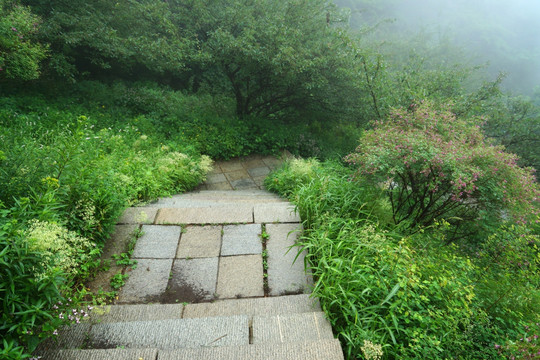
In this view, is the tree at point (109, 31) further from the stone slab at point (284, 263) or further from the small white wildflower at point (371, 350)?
the small white wildflower at point (371, 350)

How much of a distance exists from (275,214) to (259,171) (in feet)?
11.2

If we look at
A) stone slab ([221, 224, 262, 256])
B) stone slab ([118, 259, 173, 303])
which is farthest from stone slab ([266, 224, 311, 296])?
stone slab ([118, 259, 173, 303])

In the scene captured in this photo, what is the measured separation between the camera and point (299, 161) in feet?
17.8

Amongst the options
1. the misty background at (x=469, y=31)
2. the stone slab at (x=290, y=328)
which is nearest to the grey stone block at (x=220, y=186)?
the stone slab at (x=290, y=328)

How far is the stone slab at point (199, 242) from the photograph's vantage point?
274cm

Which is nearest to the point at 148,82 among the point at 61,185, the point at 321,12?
the point at 321,12

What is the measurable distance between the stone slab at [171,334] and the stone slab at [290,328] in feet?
0.29

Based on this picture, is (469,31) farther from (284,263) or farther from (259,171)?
(284,263)

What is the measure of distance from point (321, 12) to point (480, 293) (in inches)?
299

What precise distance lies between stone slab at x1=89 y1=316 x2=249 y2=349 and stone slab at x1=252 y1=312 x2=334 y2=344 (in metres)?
0.09

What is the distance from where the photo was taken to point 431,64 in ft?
61.7

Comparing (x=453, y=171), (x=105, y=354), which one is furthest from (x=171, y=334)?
(x=453, y=171)

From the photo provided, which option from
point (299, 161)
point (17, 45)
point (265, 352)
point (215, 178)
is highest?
point (265, 352)

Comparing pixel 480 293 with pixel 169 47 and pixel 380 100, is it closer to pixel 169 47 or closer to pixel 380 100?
pixel 380 100
